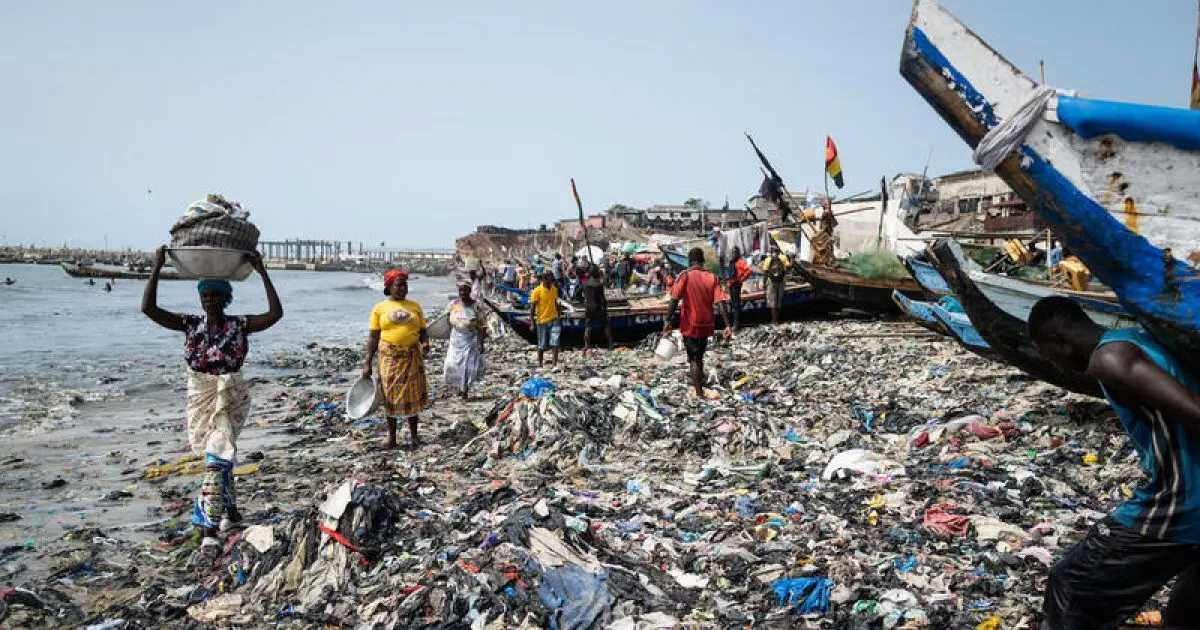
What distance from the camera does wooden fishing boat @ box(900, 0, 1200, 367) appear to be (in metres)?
2.18

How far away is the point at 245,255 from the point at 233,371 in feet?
2.46

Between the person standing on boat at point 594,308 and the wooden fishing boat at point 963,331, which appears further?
the person standing on boat at point 594,308

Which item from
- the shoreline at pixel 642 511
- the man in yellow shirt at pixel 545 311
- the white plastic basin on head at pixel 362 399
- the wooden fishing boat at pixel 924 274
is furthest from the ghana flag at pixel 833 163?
the white plastic basin on head at pixel 362 399

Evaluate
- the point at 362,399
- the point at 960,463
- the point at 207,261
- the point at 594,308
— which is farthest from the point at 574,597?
the point at 594,308

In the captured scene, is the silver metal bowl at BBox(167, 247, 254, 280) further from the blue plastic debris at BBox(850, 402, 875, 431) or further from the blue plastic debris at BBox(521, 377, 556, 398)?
the blue plastic debris at BBox(850, 402, 875, 431)

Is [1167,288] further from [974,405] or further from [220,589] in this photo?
[974,405]

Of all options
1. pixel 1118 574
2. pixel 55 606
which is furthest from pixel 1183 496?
pixel 55 606

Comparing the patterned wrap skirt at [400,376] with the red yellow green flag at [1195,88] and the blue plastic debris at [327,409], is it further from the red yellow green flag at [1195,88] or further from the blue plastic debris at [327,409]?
the red yellow green flag at [1195,88]

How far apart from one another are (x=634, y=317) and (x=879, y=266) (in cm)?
541

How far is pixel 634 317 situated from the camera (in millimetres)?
15016

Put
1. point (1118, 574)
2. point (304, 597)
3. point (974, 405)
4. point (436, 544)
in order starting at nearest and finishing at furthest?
1. point (1118, 574)
2. point (304, 597)
3. point (436, 544)
4. point (974, 405)

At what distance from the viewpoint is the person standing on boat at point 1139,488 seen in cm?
191

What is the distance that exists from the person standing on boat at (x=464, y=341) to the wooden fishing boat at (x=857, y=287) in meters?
8.49

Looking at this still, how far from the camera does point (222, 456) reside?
14.3 ft
